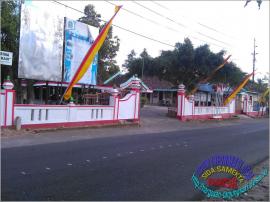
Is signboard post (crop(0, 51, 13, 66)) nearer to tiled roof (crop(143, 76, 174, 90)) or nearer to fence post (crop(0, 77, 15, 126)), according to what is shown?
fence post (crop(0, 77, 15, 126))

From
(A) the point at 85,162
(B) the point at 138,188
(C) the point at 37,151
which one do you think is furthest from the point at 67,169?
(C) the point at 37,151

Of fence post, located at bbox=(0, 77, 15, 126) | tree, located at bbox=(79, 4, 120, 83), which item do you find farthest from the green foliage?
fence post, located at bbox=(0, 77, 15, 126)

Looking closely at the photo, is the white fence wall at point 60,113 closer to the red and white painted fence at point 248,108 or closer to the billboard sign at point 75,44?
the billboard sign at point 75,44

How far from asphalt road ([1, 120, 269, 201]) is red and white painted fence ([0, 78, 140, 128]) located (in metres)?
3.68

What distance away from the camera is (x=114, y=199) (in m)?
6.49

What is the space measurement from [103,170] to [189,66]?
82.0 ft

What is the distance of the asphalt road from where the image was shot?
6.79 m

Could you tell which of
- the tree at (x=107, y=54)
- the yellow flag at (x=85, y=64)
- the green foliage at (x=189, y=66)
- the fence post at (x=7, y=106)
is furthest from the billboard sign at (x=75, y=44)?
the tree at (x=107, y=54)

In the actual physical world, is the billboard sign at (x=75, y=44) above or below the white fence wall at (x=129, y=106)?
above

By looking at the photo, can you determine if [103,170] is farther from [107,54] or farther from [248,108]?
[248,108]

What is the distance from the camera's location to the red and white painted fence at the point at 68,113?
1586 centimetres

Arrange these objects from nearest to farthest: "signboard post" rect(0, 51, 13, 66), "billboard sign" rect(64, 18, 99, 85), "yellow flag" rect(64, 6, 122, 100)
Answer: "signboard post" rect(0, 51, 13, 66) → "yellow flag" rect(64, 6, 122, 100) → "billboard sign" rect(64, 18, 99, 85)

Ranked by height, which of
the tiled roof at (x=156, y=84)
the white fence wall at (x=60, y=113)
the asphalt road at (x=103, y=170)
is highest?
the tiled roof at (x=156, y=84)

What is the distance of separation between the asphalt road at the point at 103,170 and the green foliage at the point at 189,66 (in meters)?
19.2
